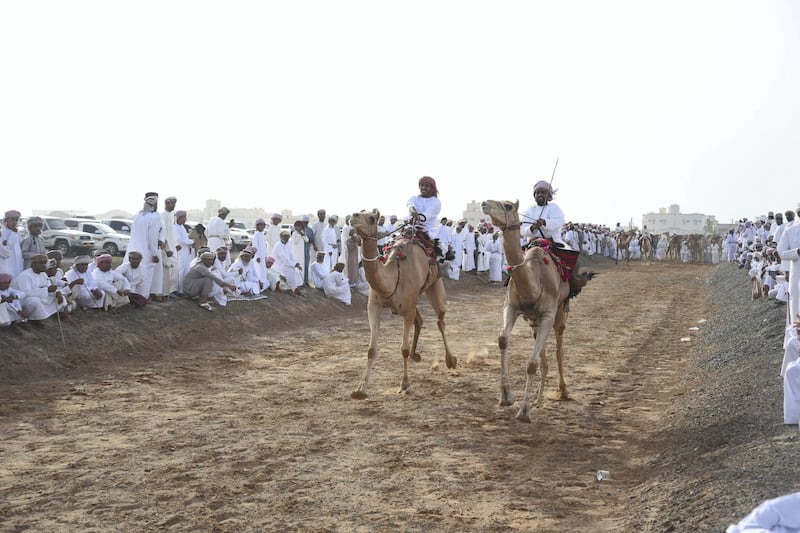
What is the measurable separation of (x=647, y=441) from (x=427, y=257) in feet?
13.7

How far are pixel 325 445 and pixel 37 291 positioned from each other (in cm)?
A: 726

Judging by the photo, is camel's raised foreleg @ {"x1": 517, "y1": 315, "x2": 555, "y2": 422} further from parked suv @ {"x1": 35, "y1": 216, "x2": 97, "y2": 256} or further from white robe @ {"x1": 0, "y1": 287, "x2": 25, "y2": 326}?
parked suv @ {"x1": 35, "y1": 216, "x2": 97, "y2": 256}

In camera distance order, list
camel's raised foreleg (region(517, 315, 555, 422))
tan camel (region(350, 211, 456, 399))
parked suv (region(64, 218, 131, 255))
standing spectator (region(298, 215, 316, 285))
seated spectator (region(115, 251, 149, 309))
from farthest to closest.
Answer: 1. parked suv (region(64, 218, 131, 255))
2. standing spectator (region(298, 215, 316, 285))
3. seated spectator (region(115, 251, 149, 309))
4. tan camel (region(350, 211, 456, 399))
5. camel's raised foreleg (region(517, 315, 555, 422))

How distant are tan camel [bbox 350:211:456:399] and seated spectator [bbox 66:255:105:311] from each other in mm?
6170

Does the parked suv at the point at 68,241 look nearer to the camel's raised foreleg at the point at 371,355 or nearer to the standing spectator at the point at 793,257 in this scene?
the camel's raised foreleg at the point at 371,355

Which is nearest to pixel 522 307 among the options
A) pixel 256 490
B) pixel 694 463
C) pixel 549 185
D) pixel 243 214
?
pixel 549 185

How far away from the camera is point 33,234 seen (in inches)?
543

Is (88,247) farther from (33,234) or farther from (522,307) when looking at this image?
(522,307)

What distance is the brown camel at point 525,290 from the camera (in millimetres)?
8188

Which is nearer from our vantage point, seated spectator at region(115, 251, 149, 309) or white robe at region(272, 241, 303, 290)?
seated spectator at region(115, 251, 149, 309)

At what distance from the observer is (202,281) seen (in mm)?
16547

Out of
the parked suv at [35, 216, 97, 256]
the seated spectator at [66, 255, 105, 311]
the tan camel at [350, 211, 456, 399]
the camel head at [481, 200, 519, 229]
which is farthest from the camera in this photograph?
the parked suv at [35, 216, 97, 256]

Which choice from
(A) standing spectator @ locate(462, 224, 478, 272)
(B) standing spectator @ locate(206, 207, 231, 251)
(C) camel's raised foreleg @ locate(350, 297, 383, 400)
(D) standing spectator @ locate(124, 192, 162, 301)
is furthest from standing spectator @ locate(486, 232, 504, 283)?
(C) camel's raised foreleg @ locate(350, 297, 383, 400)

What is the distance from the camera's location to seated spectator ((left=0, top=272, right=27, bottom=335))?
1170 centimetres
